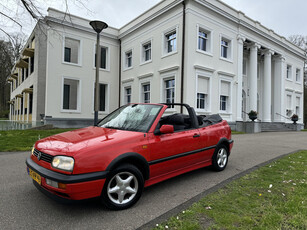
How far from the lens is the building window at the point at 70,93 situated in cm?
1820

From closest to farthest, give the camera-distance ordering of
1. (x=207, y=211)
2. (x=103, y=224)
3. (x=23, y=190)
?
(x=103, y=224) < (x=207, y=211) < (x=23, y=190)

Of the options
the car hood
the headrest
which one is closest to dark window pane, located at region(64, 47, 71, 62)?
the headrest

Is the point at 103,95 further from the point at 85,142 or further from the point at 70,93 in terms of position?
the point at 85,142

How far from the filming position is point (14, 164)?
17.5 feet

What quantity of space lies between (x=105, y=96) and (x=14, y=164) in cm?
1478

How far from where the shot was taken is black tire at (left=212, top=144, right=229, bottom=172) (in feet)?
15.2

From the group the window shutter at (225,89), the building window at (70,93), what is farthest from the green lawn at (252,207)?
the building window at (70,93)

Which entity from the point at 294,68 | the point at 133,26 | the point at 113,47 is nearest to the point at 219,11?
the point at 133,26

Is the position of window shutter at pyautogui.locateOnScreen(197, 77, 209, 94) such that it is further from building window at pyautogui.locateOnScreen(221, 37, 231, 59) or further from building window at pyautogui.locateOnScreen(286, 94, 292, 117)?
building window at pyautogui.locateOnScreen(286, 94, 292, 117)

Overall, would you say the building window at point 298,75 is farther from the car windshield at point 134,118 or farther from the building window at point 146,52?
the car windshield at point 134,118

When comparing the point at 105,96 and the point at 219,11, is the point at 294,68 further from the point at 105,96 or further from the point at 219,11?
the point at 105,96

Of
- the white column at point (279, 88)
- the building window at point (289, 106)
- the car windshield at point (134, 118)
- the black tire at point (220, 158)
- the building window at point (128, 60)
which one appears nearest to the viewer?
the car windshield at point (134, 118)

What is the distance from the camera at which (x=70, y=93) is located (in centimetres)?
1872

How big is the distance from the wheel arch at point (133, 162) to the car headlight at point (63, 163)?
45 centimetres
